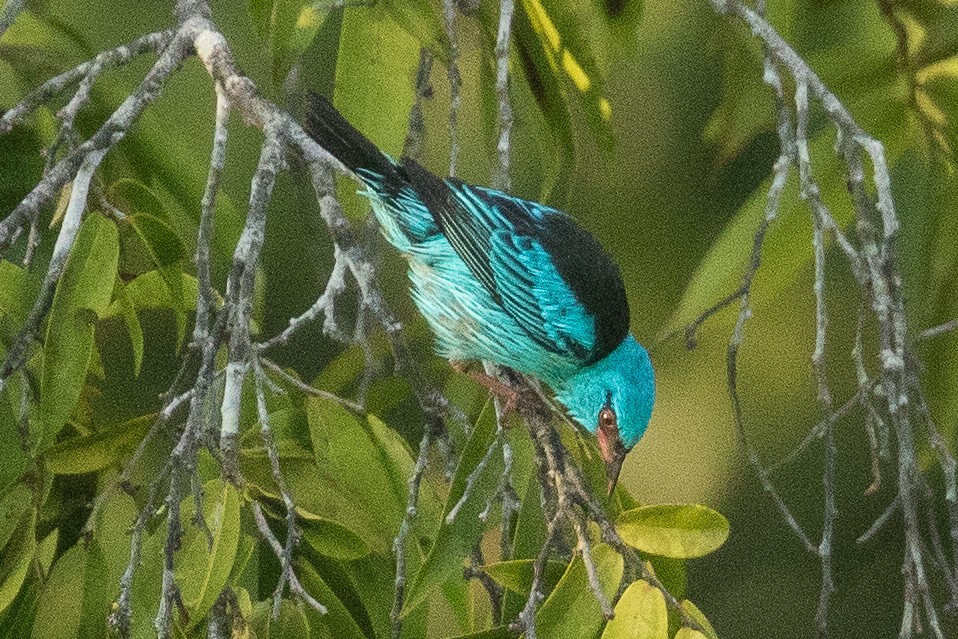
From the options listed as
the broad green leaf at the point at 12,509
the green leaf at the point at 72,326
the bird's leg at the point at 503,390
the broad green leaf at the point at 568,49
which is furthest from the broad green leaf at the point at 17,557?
the broad green leaf at the point at 568,49

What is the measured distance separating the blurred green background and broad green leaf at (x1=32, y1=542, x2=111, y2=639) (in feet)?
1.36

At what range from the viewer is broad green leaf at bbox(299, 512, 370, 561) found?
967 mm

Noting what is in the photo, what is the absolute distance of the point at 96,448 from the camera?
40.2 inches

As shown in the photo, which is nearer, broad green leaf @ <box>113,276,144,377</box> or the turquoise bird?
broad green leaf @ <box>113,276,144,377</box>

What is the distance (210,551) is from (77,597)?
0.26 meters

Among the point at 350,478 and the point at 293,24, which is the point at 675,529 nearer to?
the point at 350,478

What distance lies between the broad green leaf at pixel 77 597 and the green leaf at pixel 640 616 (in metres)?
0.47

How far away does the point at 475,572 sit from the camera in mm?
1049

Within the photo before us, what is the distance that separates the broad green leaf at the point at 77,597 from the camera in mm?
980

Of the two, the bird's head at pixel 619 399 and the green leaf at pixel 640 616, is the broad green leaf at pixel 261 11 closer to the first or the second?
the bird's head at pixel 619 399

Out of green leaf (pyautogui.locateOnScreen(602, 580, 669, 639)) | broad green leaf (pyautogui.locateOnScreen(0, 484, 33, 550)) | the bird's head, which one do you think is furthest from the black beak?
broad green leaf (pyautogui.locateOnScreen(0, 484, 33, 550))

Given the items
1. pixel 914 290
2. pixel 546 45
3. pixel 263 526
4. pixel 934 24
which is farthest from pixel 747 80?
pixel 263 526

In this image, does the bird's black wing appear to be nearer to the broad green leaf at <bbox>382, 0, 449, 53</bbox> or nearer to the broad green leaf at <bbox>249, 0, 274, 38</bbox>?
the broad green leaf at <bbox>382, 0, 449, 53</bbox>

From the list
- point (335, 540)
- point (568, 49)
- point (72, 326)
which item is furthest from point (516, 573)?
point (568, 49)
